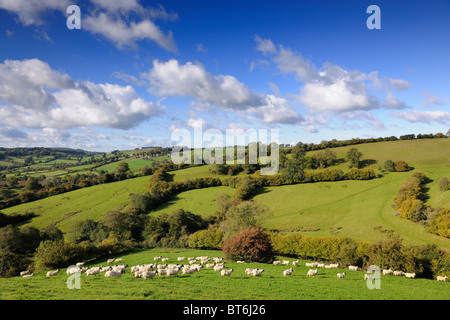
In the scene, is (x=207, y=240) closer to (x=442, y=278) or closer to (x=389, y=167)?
(x=442, y=278)

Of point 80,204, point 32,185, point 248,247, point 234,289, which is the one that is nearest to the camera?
point 234,289

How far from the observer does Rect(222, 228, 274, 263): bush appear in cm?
2628

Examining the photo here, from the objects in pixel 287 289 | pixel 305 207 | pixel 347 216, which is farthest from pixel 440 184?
pixel 287 289

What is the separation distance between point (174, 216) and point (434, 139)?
130273 millimetres

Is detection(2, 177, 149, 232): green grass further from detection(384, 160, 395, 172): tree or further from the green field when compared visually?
detection(384, 160, 395, 172): tree

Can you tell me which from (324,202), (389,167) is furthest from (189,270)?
(389,167)

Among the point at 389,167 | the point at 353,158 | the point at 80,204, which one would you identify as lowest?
the point at 80,204

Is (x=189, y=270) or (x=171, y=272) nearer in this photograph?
(x=171, y=272)

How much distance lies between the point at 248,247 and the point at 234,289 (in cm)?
1217

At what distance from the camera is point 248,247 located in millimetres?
26531

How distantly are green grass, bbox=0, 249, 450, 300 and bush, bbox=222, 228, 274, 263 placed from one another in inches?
207

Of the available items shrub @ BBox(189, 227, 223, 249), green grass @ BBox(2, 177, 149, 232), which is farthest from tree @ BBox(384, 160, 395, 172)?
green grass @ BBox(2, 177, 149, 232)

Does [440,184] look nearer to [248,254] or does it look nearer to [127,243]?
[248,254]

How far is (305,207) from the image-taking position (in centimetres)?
6244
